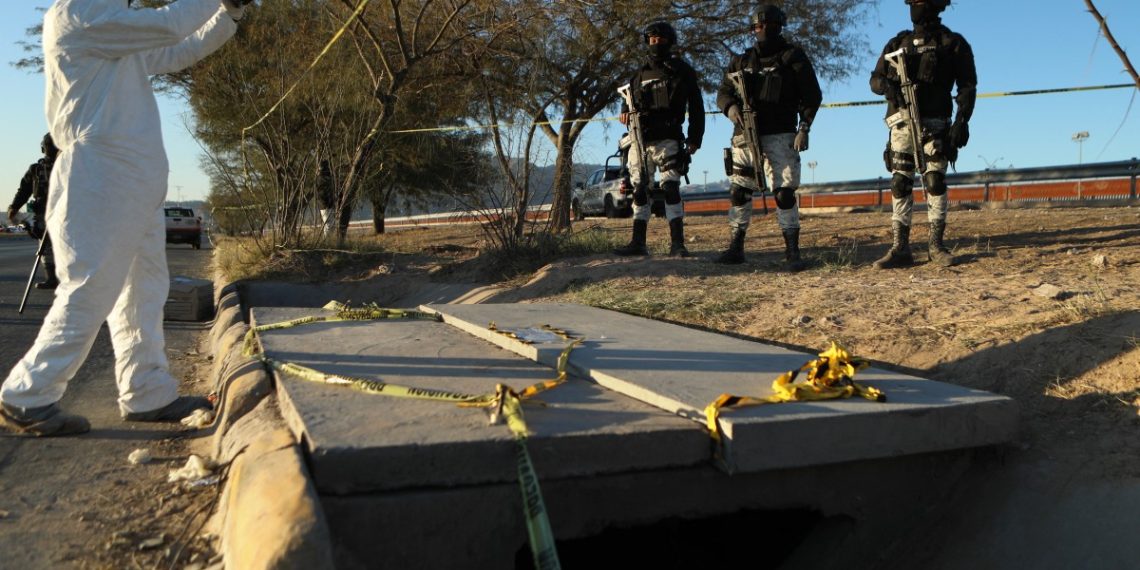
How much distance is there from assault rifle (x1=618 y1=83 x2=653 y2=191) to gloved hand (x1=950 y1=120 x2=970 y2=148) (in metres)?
2.59

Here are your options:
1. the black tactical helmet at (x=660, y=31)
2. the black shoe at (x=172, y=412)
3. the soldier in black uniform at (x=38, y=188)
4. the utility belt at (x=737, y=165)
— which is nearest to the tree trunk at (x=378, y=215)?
the soldier in black uniform at (x=38, y=188)

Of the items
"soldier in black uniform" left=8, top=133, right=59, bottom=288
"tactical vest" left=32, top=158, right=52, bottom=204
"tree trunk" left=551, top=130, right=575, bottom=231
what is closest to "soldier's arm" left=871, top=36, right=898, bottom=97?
"tree trunk" left=551, top=130, right=575, bottom=231

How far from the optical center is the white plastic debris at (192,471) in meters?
3.08

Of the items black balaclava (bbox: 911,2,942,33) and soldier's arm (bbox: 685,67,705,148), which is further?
soldier's arm (bbox: 685,67,705,148)

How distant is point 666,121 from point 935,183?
2304 mm

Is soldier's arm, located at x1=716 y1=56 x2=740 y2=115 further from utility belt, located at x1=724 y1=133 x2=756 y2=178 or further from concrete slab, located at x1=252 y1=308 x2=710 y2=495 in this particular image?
concrete slab, located at x1=252 y1=308 x2=710 y2=495

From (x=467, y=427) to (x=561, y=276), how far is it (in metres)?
4.59

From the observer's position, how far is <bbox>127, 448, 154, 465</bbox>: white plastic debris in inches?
130

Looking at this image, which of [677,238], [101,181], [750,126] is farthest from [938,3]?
[101,181]

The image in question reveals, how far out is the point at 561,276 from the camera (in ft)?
22.8

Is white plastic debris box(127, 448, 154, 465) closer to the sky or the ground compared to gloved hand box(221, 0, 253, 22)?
closer to the ground

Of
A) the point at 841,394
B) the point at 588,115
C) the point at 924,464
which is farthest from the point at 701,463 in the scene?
the point at 588,115

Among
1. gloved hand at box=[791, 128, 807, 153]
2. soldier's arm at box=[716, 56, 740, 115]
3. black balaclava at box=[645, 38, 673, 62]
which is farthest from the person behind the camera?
black balaclava at box=[645, 38, 673, 62]

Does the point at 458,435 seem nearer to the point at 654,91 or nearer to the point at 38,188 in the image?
the point at 654,91
